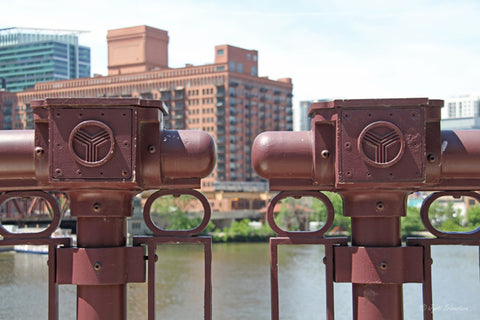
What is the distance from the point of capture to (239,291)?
4694 cm

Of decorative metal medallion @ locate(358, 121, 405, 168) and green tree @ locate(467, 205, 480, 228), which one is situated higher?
decorative metal medallion @ locate(358, 121, 405, 168)

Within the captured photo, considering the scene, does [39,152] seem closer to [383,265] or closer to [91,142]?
[91,142]

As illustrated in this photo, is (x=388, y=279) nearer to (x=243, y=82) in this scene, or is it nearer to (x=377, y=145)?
(x=377, y=145)

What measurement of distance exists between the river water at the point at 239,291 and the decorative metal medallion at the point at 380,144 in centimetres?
2885

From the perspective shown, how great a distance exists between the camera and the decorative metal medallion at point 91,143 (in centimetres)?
395

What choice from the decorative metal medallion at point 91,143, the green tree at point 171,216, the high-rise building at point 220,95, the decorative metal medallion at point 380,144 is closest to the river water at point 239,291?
the green tree at point 171,216

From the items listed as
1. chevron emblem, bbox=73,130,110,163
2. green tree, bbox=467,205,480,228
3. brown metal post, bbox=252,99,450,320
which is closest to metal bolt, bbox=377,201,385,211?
brown metal post, bbox=252,99,450,320

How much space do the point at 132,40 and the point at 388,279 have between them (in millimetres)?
144320

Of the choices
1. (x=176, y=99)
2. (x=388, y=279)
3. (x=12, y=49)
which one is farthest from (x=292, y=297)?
(x=12, y=49)

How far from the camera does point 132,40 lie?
14475 centimetres

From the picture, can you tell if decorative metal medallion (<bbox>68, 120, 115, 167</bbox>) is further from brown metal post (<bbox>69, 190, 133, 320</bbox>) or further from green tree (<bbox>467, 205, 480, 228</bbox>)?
green tree (<bbox>467, 205, 480, 228</bbox>)

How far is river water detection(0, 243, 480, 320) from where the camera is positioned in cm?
3822

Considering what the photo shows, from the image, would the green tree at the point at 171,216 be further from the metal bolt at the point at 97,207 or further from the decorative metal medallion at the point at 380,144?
the decorative metal medallion at the point at 380,144

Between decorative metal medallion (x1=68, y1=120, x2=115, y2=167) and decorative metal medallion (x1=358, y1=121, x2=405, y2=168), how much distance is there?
4.40ft
